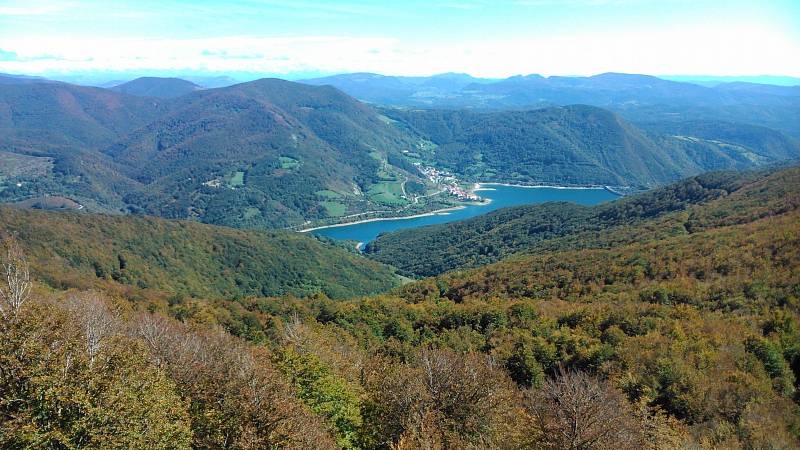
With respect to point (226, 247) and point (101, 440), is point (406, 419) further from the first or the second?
point (226, 247)

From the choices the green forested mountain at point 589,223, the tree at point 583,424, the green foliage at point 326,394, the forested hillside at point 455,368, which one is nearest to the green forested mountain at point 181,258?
the green forested mountain at point 589,223

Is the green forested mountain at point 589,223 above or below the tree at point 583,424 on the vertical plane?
below

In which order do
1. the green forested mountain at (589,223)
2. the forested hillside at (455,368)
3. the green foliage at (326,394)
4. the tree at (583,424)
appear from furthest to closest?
the green forested mountain at (589,223) → the green foliage at (326,394) → the tree at (583,424) → the forested hillside at (455,368)

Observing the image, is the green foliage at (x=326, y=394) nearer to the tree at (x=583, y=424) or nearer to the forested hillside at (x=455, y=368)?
the forested hillside at (x=455, y=368)

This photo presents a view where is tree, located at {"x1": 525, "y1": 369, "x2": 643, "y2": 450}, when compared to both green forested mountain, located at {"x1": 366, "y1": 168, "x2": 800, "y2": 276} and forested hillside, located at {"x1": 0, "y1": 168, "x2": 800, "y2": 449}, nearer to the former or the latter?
forested hillside, located at {"x1": 0, "y1": 168, "x2": 800, "y2": 449}

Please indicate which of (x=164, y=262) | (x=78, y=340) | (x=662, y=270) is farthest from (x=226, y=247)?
(x=78, y=340)

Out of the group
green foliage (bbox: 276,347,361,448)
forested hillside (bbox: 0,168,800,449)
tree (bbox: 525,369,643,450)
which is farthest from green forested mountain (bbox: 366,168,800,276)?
green foliage (bbox: 276,347,361,448)

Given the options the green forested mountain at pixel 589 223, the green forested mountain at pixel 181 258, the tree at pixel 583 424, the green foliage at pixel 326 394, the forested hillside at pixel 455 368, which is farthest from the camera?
the green forested mountain at pixel 181 258
